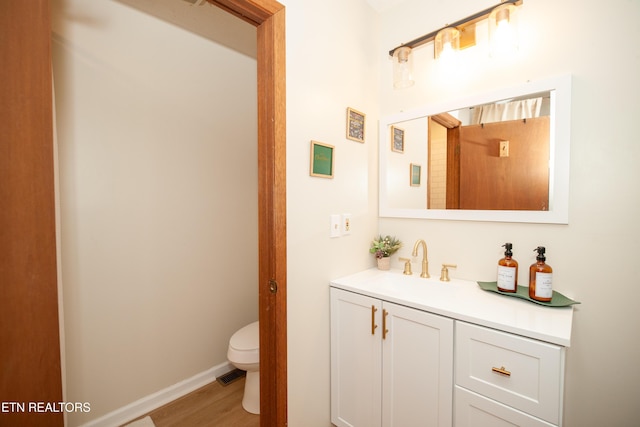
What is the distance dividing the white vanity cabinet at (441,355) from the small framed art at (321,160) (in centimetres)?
59

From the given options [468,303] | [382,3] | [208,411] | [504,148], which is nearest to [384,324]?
[468,303]

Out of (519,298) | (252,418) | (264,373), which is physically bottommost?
(252,418)

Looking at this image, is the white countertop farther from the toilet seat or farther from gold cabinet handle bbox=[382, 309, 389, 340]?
the toilet seat

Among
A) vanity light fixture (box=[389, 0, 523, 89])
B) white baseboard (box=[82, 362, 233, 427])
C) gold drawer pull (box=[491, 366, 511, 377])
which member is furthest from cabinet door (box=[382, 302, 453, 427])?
white baseboard (box=[82, 362, 233, 427])

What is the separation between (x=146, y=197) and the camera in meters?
1.75

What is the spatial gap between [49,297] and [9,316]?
71 millimetres

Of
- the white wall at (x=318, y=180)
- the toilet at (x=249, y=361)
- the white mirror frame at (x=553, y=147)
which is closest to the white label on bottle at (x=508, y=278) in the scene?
the white mirror frame at (x=553, y=147)

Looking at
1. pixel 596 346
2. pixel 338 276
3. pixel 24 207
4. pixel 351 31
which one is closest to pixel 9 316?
pixel 24 207

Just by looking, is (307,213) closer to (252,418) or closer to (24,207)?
(24,207)

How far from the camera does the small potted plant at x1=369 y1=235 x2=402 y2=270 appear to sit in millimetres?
1681

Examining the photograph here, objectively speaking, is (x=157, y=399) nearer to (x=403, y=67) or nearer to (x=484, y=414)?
(x=484, y=414)

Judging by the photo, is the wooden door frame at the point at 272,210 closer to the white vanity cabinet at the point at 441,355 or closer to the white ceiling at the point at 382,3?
the white vanity cabinet at the point at 441,355

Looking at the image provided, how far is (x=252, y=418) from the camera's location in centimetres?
168

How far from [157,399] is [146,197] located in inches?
53.3
